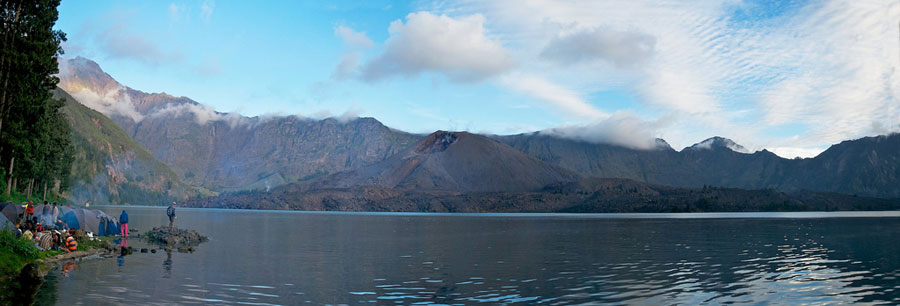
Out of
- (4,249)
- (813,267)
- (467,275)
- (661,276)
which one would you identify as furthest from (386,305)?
(813,267)

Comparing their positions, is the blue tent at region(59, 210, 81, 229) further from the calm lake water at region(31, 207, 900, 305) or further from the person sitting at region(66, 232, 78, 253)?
the person sitting at region(66, 232, 78, 253)

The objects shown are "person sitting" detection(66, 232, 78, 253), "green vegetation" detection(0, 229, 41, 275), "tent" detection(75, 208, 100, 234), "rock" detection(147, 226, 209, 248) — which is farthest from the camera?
"tent" detection(75, 208, 100, 234)

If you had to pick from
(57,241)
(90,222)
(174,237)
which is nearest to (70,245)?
(57,241)

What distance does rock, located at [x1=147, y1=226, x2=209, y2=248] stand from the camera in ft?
225

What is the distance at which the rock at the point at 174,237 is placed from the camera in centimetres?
6862

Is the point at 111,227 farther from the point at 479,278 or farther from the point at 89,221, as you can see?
the point at 479,278

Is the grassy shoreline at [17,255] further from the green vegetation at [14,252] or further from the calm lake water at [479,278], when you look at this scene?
the calm lake water at [479,278]

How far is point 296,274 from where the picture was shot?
42750mm

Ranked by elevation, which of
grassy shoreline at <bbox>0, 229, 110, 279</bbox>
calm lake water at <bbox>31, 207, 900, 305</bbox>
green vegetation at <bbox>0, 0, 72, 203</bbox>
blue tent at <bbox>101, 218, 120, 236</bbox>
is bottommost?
calm lake water at <bbox>31, 207, 900, 305</bbox>

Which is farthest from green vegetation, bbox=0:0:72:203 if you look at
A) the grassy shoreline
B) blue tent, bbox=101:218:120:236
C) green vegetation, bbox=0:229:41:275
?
green vegetation, bbox=0:229:41:275

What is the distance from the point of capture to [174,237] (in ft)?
230

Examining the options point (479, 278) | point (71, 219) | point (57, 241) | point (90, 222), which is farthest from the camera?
point (90, 222)

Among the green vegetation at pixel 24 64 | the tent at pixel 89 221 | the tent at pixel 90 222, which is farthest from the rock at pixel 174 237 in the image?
the green vegetation at pixel 24 64

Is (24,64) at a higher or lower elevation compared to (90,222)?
higher
